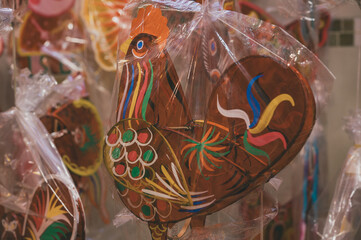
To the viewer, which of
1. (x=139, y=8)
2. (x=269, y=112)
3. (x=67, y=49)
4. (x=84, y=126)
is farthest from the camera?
(x=67, y=49)

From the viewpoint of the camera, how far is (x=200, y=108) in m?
0.77

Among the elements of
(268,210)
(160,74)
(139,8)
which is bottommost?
(268,210)

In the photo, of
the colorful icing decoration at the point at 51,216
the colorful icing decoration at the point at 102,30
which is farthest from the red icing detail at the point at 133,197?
the colorful icing decoration at the point at 102,30

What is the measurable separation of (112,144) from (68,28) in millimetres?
757

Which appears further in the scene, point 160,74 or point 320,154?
point 320,154

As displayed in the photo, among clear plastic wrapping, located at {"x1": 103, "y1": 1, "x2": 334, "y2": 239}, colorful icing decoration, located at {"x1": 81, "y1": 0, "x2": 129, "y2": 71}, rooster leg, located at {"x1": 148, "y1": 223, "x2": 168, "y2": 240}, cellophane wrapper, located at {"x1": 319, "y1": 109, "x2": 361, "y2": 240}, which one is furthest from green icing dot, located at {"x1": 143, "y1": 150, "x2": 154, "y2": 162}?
colorful icing decoration, located at {"x1": 81, "y1": 0, "x2": 129, "y2": 71}

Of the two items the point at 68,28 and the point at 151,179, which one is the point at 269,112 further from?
the point at 68,28

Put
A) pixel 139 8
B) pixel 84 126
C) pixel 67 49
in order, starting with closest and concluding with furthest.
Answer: pixel 139 8 → pixel 84 126 → pixel 67 49

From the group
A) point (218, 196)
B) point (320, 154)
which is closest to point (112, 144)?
point (218, 196)

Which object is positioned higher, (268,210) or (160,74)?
(160,74)

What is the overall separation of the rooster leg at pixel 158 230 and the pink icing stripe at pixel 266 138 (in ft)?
0.67

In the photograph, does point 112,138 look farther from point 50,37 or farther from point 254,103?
point 50,37

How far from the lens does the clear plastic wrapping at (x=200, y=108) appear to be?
665mm

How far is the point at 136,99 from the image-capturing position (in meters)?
0.76
